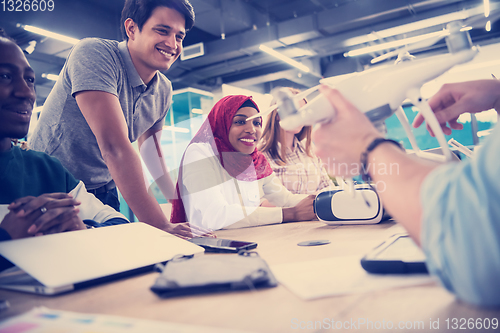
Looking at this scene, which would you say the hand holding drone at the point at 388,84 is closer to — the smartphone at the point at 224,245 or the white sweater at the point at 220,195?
the smartphone at the point at 224,245

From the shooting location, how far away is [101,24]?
5090 millimetres

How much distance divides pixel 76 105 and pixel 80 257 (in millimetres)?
941

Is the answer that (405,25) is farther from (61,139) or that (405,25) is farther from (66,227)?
(66,227)

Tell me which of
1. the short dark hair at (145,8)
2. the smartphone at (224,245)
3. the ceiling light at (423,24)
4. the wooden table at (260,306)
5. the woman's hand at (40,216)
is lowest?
the smartphone at (224,245)

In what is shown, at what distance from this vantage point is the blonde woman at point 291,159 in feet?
7.63

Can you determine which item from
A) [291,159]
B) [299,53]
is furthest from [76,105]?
[299,53]

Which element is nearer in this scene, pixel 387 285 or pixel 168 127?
pixel 387 285

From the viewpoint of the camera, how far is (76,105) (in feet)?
4.35

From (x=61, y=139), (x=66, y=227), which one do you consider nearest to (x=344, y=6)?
(x=61, y=139)

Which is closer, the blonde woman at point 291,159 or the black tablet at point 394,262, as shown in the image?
the black tablet at point 394,262

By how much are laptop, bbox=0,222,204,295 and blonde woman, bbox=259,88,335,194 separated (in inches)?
65.4

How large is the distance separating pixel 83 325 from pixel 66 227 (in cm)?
44

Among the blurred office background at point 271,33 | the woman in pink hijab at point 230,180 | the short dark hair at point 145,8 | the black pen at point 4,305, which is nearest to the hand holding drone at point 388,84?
the black pen at point 4,305

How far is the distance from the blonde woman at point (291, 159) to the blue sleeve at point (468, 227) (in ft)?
6.30
